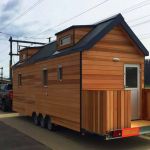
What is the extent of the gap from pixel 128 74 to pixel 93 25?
226 centimetres

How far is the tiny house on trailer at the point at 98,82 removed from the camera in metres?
9.83

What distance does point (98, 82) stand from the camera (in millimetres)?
11477

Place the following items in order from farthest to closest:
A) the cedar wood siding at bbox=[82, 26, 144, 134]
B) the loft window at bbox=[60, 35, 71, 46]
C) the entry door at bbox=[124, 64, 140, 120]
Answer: the loft window at bbox=[60, 35, 71, 46], the entry door at bbox=[124, 64, 140, 120], the cedar wood siding at bbox=[82, 26, 144, 134]

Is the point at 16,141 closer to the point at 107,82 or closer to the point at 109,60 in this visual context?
the point at 107,82

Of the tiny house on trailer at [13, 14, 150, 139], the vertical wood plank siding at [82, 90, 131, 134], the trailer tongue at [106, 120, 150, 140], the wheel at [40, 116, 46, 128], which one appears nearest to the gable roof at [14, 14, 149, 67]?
the tiny house on trailer at [13, 14, 150, 139]

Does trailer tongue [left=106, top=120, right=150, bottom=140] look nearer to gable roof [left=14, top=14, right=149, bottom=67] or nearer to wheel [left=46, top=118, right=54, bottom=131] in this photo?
gable roof [left=14, top=14, right=149, bottom=67]

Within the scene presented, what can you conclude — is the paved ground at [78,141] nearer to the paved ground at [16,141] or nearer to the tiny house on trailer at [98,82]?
the paved ground at [16,141]

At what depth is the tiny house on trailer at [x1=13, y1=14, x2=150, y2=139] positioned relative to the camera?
983cm

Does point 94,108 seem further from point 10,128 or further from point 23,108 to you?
point 23,108

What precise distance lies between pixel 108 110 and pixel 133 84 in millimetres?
3256

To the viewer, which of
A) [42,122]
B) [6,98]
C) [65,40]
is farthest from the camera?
[6,98]

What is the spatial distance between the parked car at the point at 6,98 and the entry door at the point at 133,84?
12.1 metres

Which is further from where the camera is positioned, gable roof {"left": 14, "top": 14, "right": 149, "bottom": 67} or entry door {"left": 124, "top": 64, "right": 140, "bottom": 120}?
entry door {"left": 124, "top": 64, "right": 140, "bottom": 120}

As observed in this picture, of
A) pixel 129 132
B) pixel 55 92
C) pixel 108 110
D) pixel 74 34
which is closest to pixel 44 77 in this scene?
pixel 55 92
